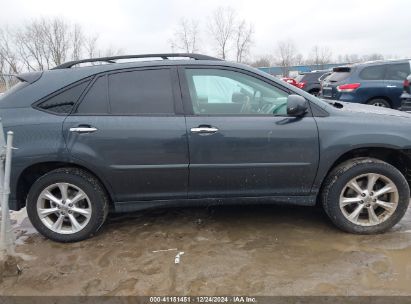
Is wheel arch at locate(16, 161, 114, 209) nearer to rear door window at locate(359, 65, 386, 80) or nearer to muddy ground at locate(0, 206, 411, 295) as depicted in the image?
muddy ground at locate(0, 206, 411, 295)

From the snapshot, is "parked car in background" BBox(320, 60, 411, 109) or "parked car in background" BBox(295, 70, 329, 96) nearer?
"parked car in background" BBox(320, 60, 411, 109)

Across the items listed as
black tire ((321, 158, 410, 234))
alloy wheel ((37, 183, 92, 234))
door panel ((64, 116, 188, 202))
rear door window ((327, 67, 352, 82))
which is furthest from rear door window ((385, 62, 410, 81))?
alloy wheel ((37, 183, 92, 234))

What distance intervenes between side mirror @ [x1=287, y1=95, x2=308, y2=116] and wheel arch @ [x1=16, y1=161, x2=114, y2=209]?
1.82 meters

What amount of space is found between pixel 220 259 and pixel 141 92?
1671 mm

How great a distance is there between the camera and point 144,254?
345 centimetres

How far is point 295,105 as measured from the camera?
3445mm

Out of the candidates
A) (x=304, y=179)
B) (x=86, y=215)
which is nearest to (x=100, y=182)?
(x=86, y=215)

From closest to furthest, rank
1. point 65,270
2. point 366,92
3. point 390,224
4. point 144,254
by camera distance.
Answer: point 65,270 → point 144,254 → point 390,224 → point 366,92

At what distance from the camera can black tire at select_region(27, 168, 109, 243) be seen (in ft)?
11.7

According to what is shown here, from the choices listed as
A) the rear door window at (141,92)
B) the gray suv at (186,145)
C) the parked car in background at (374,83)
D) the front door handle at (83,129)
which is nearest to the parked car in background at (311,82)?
the parked car in background at (374,83)

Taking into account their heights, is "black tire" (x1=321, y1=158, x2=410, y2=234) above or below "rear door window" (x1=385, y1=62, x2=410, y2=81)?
below

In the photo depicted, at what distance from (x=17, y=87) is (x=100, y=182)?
1192 mm

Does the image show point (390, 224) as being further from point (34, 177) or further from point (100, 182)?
point (34, 177)

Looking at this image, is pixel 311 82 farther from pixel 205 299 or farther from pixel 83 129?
pixel 205 299
